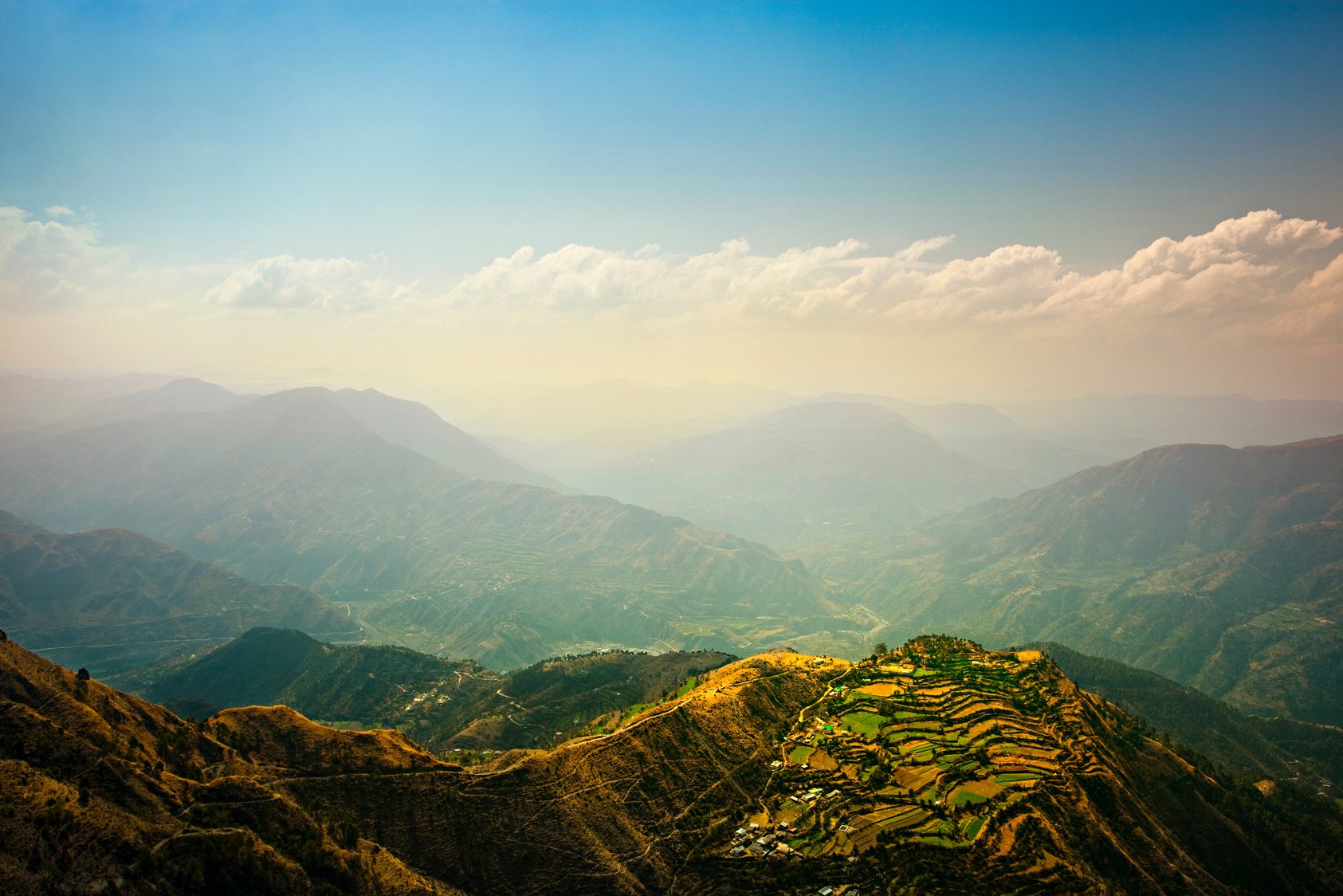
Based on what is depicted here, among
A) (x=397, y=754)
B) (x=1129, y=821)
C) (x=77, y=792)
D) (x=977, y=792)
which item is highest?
(x=77, y=792)

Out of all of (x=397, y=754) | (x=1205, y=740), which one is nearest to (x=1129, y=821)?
(x=397, y=754)

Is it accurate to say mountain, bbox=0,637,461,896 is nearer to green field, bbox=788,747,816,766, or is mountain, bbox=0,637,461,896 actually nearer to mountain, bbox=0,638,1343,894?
mountain, bbox=0,638,1343,894

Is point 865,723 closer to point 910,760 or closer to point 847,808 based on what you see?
point 910,760

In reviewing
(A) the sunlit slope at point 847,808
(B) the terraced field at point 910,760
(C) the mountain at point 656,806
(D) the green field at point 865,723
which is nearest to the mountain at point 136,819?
(C) the mountain at point 656,806

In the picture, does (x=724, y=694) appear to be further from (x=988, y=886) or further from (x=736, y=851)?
Result: (x=988, y=886)

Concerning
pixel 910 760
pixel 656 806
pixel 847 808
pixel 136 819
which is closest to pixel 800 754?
pixel 847 808

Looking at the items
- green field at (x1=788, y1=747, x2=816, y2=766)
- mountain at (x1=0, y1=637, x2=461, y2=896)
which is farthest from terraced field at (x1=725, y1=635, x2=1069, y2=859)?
mountain at (x1=0, y1=637, x2=461, y2=896)

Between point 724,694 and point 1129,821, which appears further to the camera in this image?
point 724,694
